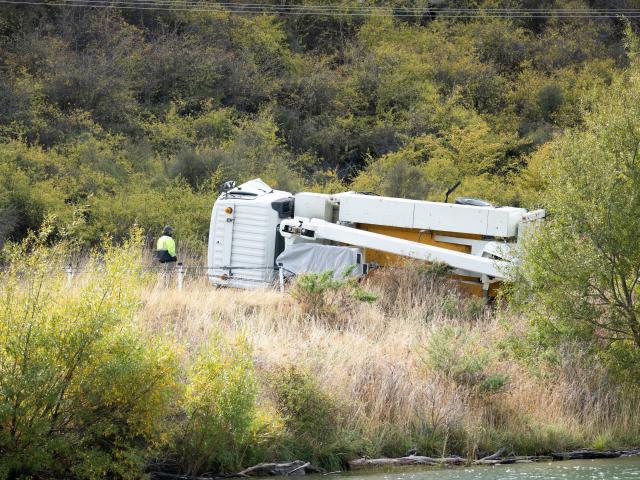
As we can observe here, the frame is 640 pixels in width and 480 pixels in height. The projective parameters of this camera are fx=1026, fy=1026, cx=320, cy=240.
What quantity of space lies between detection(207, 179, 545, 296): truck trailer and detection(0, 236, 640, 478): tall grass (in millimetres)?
543

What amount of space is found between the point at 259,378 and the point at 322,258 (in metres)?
6.57

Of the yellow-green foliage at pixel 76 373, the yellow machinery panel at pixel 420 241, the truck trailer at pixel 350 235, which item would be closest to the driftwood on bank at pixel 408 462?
the yellow-green foliage at pixel 76 373

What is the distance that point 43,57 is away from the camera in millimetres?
38375

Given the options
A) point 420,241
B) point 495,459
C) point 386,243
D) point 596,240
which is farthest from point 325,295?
point 495,459

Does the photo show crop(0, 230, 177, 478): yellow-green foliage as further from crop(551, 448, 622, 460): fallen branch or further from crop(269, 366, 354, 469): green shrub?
crop(551, 448, 622, 460): fallen branch

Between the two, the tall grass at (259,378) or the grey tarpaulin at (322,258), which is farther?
the grey tarpaulin at (322,258)

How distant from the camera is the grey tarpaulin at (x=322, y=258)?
1978 centimetres

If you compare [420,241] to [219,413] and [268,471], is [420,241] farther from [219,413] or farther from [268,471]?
[219,413]

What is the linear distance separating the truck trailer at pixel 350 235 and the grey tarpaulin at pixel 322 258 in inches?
0.8

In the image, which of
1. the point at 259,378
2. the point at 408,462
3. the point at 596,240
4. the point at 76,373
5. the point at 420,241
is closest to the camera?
the point at 76,373

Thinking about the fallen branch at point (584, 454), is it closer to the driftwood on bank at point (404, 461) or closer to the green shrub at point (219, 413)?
the driftwood on bank at point (404, 461)

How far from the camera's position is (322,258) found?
65.3 feet

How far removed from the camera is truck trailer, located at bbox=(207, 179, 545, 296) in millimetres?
19266

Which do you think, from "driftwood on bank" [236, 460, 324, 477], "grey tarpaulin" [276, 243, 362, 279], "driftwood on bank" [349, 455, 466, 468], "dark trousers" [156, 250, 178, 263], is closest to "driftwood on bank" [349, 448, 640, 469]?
"driftwood on bank" [349, 455, 466, 468]
